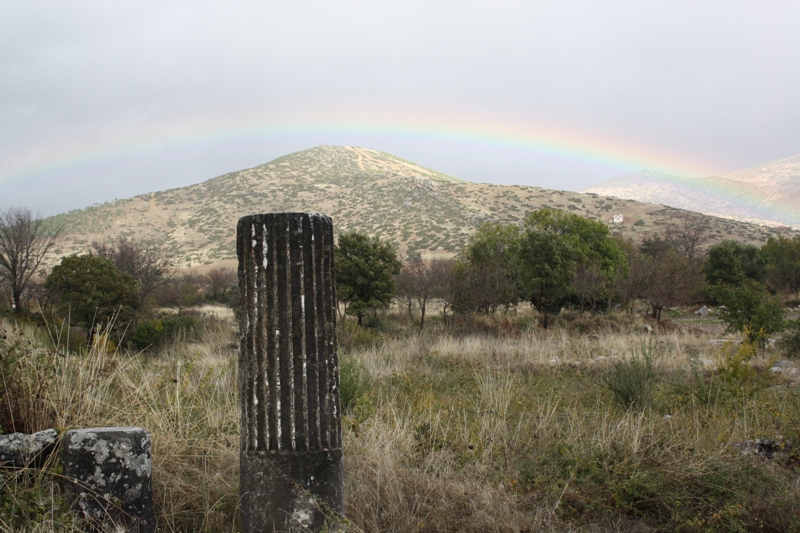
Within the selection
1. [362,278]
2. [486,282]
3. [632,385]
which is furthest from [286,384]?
[486,282]

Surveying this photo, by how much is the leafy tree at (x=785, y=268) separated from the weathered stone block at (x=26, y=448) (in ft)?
109

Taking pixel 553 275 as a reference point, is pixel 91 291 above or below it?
above

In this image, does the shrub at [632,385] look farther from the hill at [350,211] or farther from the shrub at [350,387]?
the hill at [350,211]

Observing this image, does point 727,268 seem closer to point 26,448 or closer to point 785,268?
point 785,268

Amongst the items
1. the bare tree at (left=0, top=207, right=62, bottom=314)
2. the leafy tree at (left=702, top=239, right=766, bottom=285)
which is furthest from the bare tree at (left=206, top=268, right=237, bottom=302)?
the leafy tree at (left=702, top=239, right=766, bottom=285)

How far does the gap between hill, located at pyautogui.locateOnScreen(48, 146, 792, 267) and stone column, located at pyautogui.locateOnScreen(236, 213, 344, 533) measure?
50003mm

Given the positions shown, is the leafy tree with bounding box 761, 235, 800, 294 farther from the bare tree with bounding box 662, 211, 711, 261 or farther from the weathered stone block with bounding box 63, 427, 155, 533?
the weathered stone block with bounding box 63, 427, 155, 533

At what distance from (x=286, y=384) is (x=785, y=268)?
110ft

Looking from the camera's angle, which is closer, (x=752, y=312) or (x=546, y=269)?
(x=752, y=312)

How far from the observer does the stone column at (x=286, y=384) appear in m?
3.53

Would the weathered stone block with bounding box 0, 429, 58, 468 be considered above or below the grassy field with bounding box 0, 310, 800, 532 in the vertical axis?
above

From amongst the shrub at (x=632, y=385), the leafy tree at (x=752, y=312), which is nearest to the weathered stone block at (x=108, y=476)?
the shrub at (x=632, y=385)

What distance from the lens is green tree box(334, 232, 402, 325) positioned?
21.9 meters

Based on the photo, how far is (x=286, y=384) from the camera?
355cm
